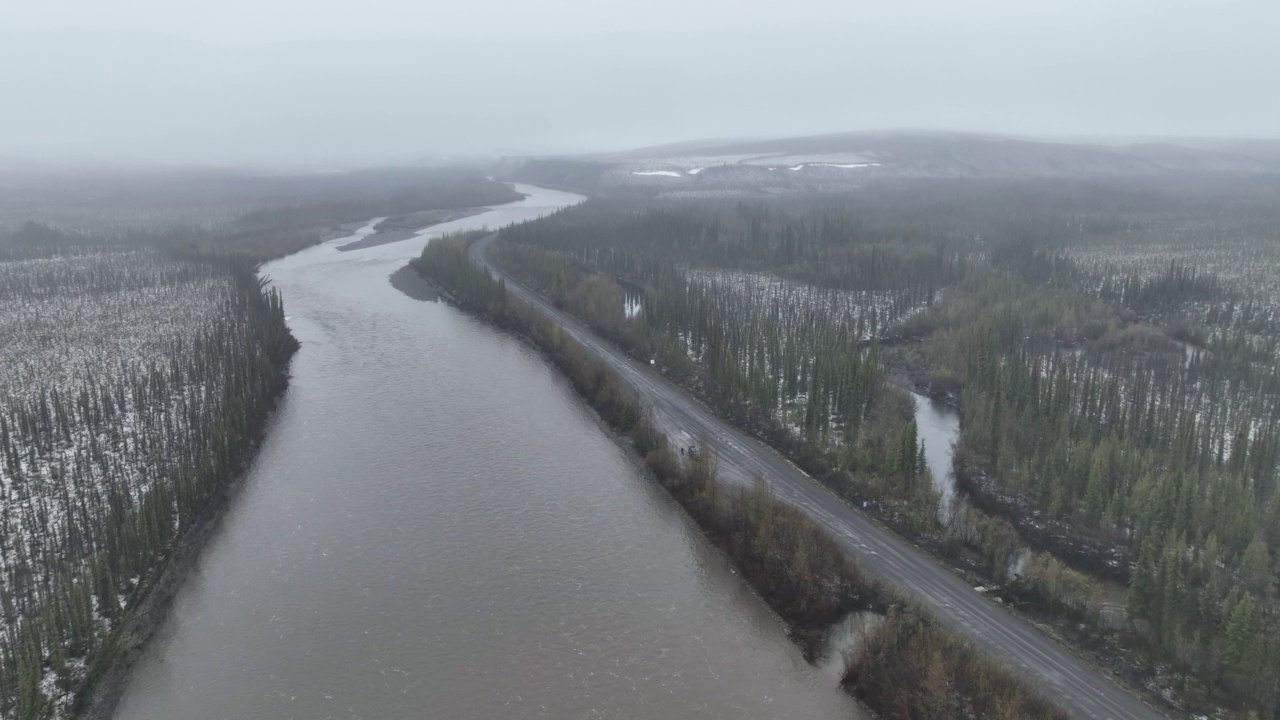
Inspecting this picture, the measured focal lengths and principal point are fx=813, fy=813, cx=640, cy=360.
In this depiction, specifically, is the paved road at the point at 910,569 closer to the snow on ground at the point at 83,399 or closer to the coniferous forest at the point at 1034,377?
the coniferous forest at the point at 1034,377

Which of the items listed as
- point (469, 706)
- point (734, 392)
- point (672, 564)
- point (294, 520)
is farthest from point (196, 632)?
point (734, 392)

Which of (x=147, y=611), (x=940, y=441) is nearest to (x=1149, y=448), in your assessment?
(x=940, y=441)

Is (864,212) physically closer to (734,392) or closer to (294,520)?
(734,392)

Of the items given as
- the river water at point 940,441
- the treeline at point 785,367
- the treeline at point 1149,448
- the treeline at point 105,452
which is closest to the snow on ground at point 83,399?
the treeline at point 105,452

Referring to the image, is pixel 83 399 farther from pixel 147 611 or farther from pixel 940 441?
pixel 940 441

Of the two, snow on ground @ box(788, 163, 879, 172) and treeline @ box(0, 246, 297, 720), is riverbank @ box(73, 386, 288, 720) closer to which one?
treeline @ box(0, 246, 297, 720)

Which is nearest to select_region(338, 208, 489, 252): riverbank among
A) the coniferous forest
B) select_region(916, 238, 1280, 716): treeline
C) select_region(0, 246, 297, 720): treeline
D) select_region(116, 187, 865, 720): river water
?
the coniferous forest
